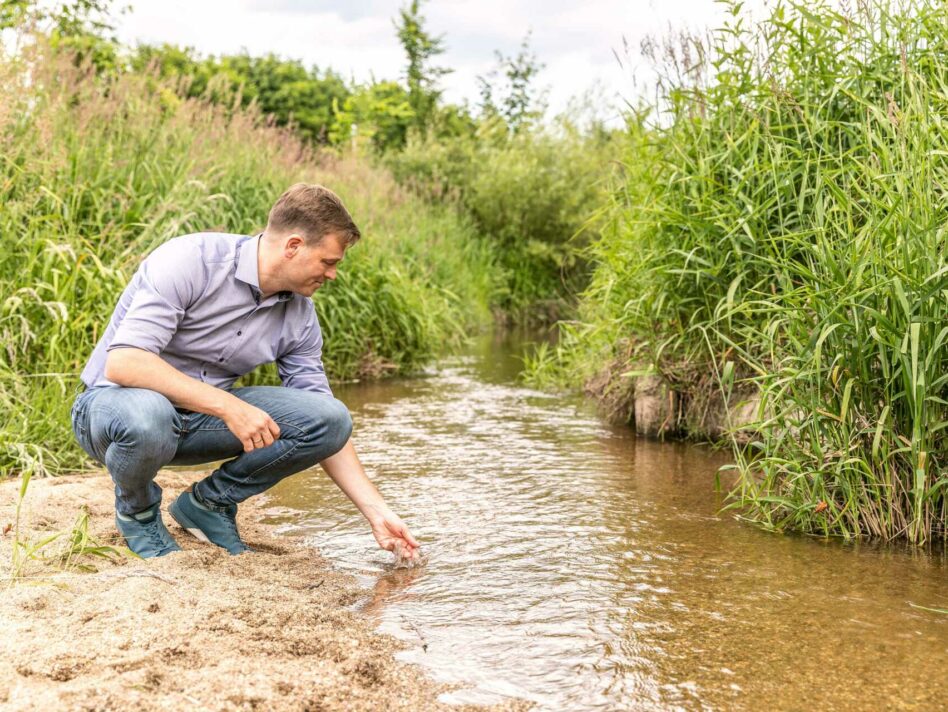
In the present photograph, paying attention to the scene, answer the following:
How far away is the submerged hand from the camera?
319cm

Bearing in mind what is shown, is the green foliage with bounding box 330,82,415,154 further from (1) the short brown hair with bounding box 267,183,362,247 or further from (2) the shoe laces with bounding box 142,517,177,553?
(2) the shoe laces with bounding box 142,517,177,553

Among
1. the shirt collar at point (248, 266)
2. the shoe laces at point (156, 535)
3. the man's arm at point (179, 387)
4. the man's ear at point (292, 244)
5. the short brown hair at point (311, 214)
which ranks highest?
the short brown hair at point (311, 214)

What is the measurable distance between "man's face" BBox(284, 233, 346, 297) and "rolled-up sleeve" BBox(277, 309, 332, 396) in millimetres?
302

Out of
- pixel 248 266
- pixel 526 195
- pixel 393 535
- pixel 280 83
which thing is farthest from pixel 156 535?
pixel 280 83

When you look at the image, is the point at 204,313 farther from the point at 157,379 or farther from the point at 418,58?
the point at 418,58

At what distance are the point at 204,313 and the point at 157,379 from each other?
0.34 metres

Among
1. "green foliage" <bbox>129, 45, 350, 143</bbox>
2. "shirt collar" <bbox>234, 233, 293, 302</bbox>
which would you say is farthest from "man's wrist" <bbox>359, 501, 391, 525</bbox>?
"green foliage" <bbox>129, 45, 350, 143</bbox>

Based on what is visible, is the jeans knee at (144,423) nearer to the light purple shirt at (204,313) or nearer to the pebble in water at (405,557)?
the light purple shirt at (204,313)

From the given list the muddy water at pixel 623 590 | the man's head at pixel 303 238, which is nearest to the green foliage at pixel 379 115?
the muddy water at pixel 623 590

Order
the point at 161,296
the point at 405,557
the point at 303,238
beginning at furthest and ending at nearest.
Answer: the point at 405,557 < the point at 303,238 < the point at 161,296

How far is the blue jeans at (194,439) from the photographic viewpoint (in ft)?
9.47

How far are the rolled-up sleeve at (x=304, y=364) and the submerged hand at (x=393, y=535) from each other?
529 mm

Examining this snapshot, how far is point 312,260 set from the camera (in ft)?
10.2

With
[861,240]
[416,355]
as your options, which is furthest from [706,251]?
[416,355]
